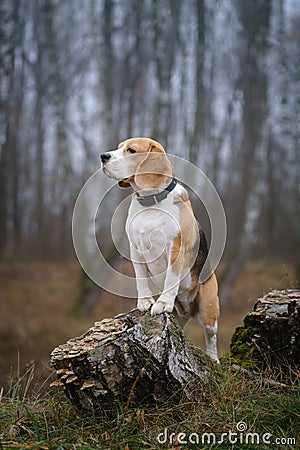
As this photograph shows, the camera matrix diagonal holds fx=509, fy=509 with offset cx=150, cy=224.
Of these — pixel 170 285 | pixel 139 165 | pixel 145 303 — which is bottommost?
pixel 145 303

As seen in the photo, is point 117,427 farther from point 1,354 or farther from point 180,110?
point 180,110

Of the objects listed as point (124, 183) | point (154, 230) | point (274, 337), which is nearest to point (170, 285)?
point (154, 230)

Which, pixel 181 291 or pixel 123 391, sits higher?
pixel 181 291

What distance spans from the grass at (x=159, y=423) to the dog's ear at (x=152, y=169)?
144 cm

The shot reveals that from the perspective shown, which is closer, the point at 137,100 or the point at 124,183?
the point at 124,183

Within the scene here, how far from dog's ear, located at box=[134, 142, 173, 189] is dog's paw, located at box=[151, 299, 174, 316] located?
31.2 inches

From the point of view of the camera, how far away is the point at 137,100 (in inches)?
529

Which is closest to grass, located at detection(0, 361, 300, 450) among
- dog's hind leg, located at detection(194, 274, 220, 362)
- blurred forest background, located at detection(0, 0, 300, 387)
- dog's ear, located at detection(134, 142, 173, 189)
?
dog's hind leg, located at detection(194, 274, 220, 362)

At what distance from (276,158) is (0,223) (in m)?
9.24

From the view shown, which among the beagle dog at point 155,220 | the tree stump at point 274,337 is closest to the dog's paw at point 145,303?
the beagle dog at point 155,220

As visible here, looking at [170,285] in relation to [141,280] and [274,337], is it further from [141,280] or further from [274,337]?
[274,337]

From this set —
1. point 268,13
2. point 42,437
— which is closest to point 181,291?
point 42,437

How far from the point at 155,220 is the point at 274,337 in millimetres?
1373

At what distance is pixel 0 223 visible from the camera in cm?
1530
